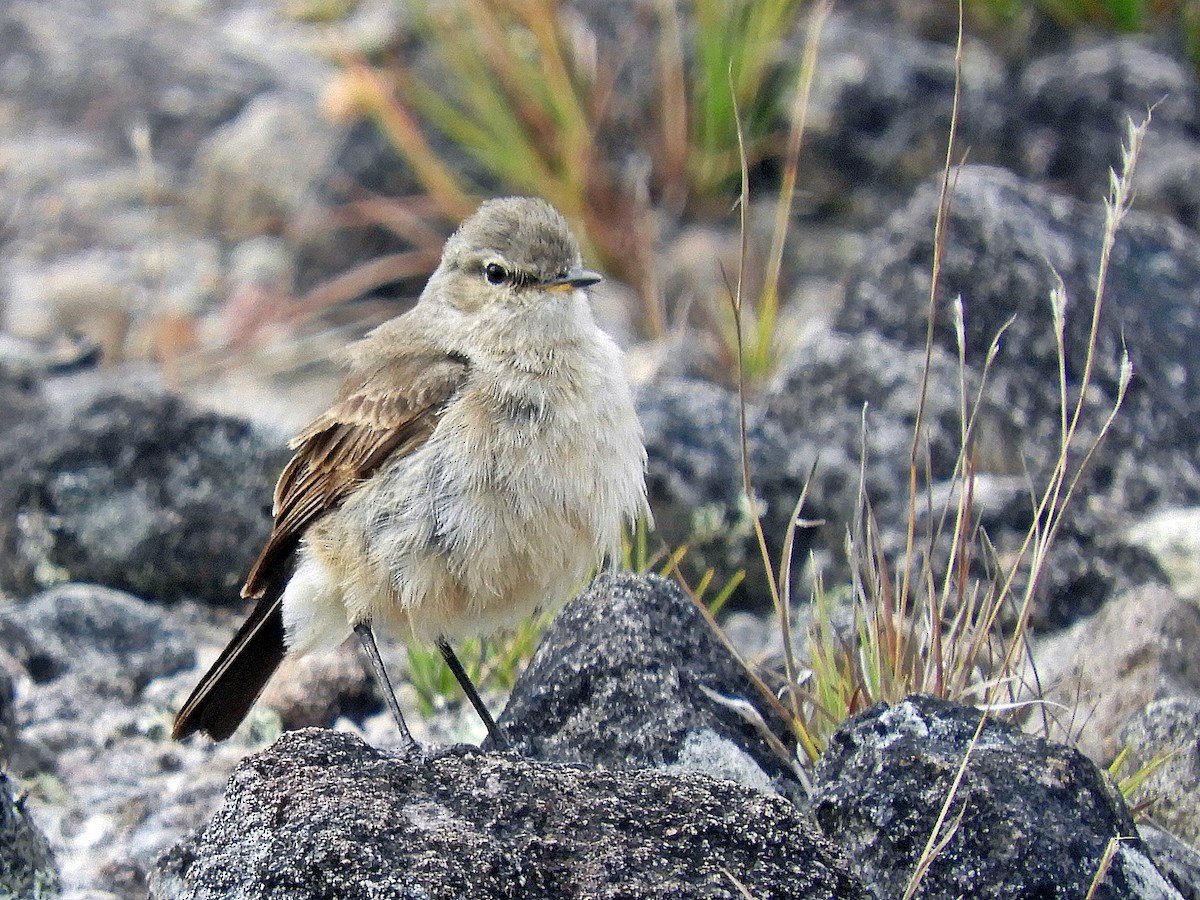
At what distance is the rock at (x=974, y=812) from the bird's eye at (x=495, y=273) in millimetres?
2111

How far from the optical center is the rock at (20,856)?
153 inches

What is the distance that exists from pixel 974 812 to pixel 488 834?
1.07 metres

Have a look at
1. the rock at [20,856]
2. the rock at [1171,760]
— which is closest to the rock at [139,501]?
the rock at [20,856]

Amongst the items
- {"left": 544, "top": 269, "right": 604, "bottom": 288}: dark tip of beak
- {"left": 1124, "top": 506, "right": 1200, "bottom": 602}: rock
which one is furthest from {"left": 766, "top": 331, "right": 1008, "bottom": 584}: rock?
{"left": 544, "top": 269, "right": 604, "bottom": 288}: dark tip of beak

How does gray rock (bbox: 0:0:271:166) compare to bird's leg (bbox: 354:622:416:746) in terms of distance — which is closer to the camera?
bird's leg (bbox: 354:622:416:746)

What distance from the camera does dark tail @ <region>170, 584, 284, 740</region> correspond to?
4.85m

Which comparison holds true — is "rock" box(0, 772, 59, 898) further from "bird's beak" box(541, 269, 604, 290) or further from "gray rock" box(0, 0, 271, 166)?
"gray rock" box(0, 0, 271, 166)

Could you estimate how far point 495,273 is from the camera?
202 inches

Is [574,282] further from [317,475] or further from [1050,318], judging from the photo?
[1050,318]

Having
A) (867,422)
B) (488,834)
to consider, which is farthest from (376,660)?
(867,422)

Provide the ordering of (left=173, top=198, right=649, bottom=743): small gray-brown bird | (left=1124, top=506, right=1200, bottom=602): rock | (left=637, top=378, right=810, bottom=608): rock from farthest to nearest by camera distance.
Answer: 1. (left=637, top=378, right=810, bottom=608): rock
2. (left=1124, top=506, right=1200, bottom=602): rock
3. (left=173, top=198, right=649, bottom=743): small gray-brown bird

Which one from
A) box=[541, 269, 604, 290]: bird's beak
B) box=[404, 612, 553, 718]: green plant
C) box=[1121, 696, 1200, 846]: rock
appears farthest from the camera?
box=[404, 612, 553, 718]: green plant

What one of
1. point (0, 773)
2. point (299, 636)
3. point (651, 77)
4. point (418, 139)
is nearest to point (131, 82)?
point (418, 139)

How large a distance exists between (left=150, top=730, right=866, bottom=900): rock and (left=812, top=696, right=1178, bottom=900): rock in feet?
0.54
